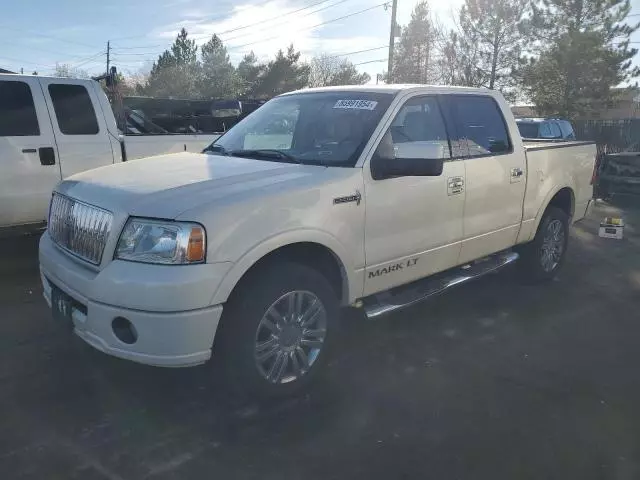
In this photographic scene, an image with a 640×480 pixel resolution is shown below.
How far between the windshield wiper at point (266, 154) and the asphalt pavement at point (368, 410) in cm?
151

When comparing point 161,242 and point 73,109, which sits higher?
point 73,109

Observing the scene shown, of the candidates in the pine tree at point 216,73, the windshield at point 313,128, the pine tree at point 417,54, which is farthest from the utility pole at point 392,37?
the windshield at point 313,128

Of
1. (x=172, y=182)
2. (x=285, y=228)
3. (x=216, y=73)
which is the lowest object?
(x=285, y=228)

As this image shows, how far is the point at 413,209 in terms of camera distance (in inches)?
162

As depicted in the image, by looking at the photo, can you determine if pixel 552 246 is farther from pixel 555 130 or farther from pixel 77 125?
pixel 555 130

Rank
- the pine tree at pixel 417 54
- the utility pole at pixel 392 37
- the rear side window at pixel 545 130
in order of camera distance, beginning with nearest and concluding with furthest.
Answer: the rear side window at pixel 545 130 < the utility pole at pixel 392 37 < the pine tree at pixel 417 54

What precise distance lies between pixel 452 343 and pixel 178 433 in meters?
2.31

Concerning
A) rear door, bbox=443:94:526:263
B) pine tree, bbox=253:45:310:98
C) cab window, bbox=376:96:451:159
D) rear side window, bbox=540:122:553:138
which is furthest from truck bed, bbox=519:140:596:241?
pine tree, bbox=253:45:310:98

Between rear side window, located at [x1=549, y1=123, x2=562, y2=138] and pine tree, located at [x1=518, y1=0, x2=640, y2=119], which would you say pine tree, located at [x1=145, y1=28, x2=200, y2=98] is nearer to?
pine tree, located at [x1=518, y1=0, x2=640, y2=119]

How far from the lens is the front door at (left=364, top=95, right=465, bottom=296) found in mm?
3846

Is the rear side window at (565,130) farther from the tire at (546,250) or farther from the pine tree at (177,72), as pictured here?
the pine tree at (177,72)

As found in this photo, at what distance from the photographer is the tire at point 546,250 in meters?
5.91

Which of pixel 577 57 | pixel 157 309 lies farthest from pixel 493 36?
pixel 157 309

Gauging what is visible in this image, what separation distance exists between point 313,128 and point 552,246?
10.9ft
